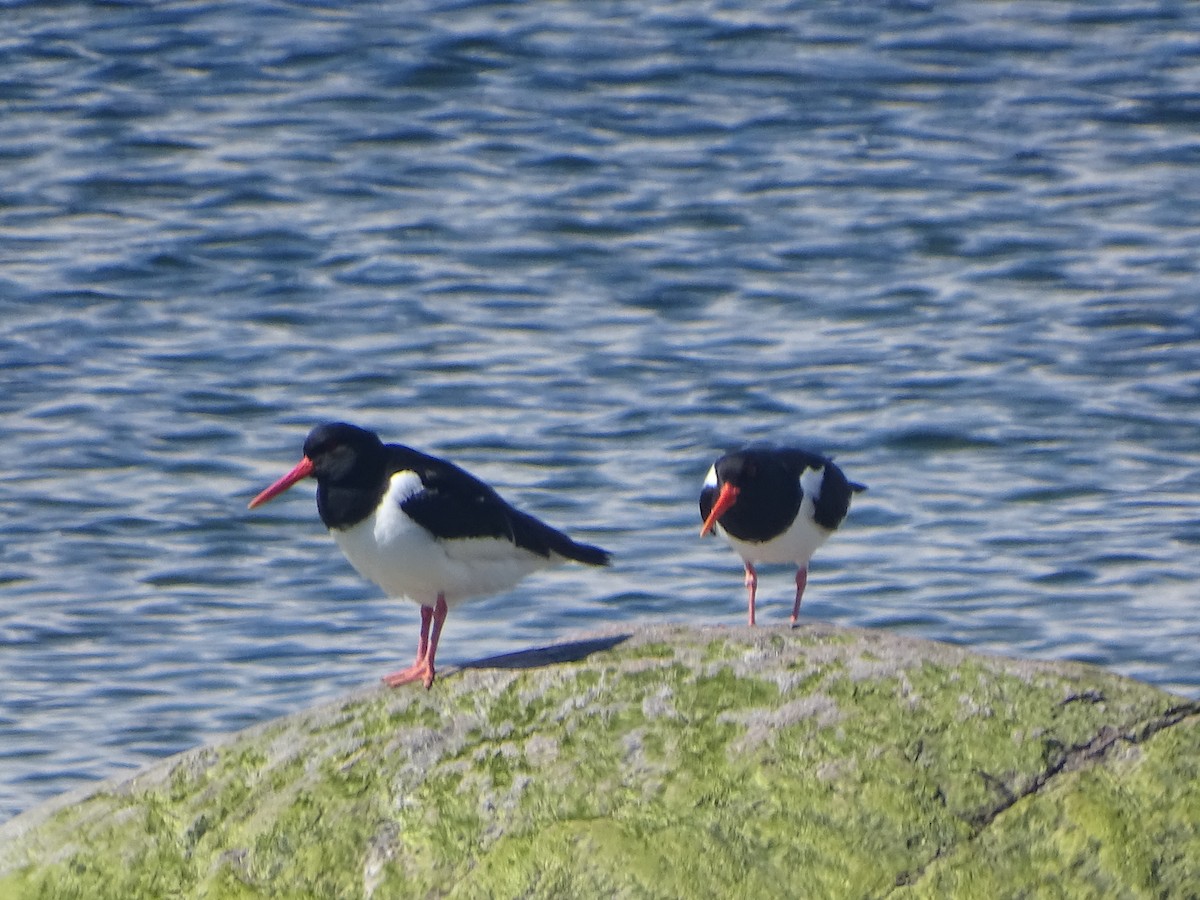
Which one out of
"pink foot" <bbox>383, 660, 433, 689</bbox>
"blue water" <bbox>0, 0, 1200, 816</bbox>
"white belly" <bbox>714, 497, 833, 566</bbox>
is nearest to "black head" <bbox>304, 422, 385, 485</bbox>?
"pink foot" <bbox>383, 660, 433, 689</bbox>

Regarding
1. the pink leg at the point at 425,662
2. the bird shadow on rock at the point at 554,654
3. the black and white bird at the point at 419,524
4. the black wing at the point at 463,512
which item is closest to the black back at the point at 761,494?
the black wing at the point at 463,512

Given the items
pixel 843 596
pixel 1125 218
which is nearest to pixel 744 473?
pixel 843 596

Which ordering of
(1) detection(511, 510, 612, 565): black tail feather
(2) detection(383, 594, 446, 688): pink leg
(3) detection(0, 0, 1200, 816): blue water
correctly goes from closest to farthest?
(2) detection(383, 594, 446, 688): pink leg < (1) detection(511, 510, 612, 565): black tail feather < (3) detection(0, 0, 1200, 816): blue water

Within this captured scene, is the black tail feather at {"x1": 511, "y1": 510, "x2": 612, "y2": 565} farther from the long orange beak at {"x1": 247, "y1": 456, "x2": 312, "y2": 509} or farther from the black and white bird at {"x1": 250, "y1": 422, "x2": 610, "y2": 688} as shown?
the long orange beak at {"x1": 247, "y1": 456, "x2": 312, "y2": 509}

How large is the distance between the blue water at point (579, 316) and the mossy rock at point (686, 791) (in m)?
3.16

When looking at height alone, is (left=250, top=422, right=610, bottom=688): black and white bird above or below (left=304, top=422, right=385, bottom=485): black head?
below

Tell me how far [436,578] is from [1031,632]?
4.86m

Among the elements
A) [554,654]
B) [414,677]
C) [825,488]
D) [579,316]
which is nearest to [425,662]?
[414,677]

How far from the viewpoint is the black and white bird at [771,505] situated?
862 centimetres

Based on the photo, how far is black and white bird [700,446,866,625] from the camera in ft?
28.3

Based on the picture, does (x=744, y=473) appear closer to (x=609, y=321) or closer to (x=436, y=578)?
(x=436, y=578)

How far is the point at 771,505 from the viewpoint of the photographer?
28.3 feet

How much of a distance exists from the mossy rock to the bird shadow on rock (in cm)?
7

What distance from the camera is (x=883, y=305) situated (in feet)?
52.0
